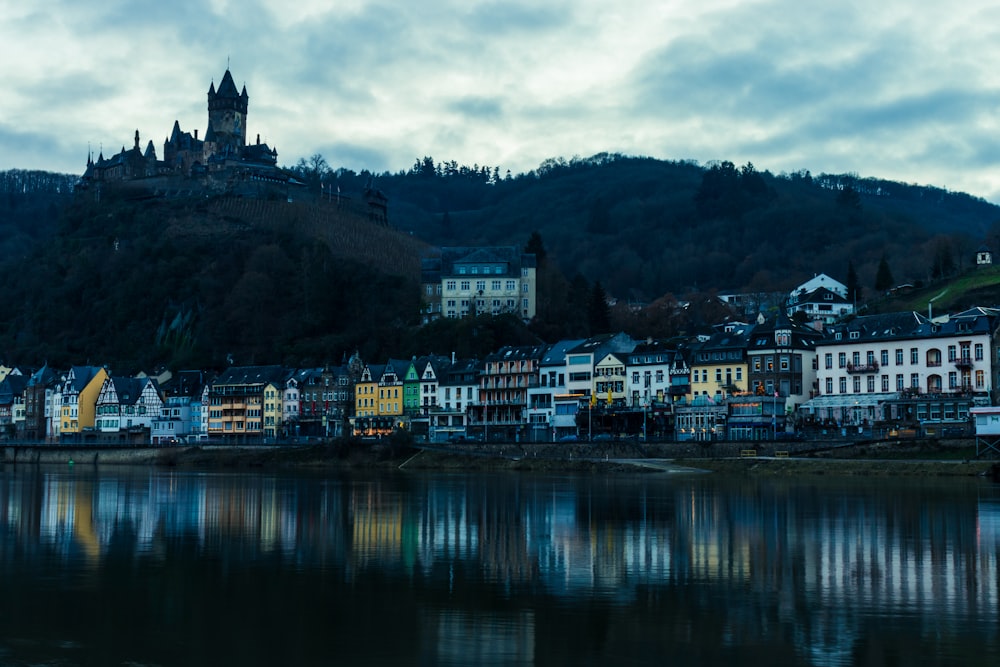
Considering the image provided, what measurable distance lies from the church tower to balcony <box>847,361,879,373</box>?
103393 millimetres

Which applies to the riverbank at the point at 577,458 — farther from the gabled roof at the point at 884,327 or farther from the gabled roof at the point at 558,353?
the gabled roof at the point at 558,353

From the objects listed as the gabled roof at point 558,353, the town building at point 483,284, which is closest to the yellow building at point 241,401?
the town building at point 483,284

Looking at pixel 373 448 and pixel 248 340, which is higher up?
pixel 248 340

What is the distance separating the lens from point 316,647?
17.1 m

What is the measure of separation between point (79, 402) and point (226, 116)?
194ft

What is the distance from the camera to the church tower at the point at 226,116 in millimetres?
159750

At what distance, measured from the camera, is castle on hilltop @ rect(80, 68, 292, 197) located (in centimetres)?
14662

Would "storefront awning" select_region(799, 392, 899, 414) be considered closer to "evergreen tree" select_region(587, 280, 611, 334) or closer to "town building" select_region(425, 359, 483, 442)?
"town building" select_region(425, 359, 483, 442)

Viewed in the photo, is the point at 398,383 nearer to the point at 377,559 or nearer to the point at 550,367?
the point at 550,367

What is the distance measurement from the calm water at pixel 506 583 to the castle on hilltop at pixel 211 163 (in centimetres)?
10807

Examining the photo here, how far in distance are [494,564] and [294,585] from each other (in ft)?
15.6

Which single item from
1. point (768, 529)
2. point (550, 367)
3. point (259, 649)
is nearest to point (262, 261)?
point (550, 367)

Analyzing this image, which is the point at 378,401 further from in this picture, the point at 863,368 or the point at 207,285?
the point at 863,368

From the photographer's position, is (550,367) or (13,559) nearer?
(13,559)
